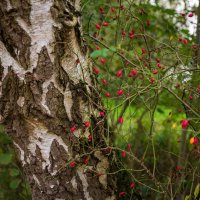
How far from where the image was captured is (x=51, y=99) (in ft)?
5.13

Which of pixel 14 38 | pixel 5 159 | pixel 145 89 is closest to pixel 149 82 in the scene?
pixel 145 89

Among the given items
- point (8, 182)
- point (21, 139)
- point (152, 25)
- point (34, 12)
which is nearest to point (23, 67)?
point (34, 12)

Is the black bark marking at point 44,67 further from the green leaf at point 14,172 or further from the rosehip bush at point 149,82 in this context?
the green leaf at point 14,172

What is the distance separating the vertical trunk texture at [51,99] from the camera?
151 cm

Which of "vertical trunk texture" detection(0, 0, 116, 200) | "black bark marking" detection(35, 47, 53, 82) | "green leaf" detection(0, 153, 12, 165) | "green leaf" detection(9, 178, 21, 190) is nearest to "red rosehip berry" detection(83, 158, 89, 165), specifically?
"vertical trunk texture" detection(0, 0, 116, 200)

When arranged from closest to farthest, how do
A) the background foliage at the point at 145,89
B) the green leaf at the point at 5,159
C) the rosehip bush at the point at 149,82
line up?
1. the rosehip bush at the point at 149,82
2. the background foliage at the point at 145,89
3. the green leaf at the point at 5,159

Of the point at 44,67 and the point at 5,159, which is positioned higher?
the point at 44,67

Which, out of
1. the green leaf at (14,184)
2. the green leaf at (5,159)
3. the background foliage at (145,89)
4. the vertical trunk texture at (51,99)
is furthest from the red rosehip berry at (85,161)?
the green leaf at (14,184)

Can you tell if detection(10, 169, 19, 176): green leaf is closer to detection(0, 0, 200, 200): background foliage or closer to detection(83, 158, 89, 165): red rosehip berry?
detection(0, 0, 200, 200): background foliage

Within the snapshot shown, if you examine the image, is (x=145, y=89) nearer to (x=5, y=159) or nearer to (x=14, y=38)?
(x=14, y=38)

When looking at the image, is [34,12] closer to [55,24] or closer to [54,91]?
[55,24]

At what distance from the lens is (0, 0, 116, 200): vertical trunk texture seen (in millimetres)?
1508

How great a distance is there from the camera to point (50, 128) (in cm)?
159

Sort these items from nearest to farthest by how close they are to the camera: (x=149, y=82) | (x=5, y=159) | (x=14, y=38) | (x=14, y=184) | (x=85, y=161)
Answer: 1. (x=14, y=38)
2. (x=85, y=161)
3. (x=149, y=82)
4. (x=5, y=159)
5. (x=14, y=184)
